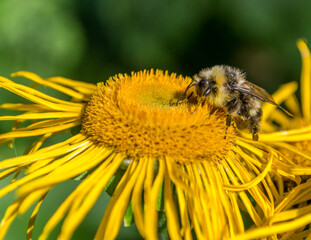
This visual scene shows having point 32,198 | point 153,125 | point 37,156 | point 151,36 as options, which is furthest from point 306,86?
point 32,198

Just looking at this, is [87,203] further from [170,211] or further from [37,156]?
[37,156]

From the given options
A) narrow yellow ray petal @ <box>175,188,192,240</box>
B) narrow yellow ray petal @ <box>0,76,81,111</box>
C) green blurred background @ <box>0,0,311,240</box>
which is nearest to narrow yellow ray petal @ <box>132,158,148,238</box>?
narrow yellow ray petal @ <box>175,188,192,240</box>

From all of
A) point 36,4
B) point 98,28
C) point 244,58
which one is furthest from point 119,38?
point 244,58

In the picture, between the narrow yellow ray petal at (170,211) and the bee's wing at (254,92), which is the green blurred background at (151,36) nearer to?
the bee's wing at (254,92)

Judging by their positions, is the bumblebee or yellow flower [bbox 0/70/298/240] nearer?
yellow flower [bbox 0/70/298/240]

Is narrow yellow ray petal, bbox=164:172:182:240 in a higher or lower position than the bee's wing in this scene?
lower

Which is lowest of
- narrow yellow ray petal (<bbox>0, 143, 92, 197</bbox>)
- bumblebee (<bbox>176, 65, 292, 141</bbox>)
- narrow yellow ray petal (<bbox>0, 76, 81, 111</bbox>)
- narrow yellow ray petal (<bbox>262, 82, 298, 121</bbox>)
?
narrow yellow ray petal (<bbox>0, 143, 92, 197</bbox>)

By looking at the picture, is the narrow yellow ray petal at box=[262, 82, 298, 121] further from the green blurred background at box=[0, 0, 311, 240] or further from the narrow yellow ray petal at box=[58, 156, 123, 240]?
the narrow yellow ray petal at box=[58, 156, 123, 240]
